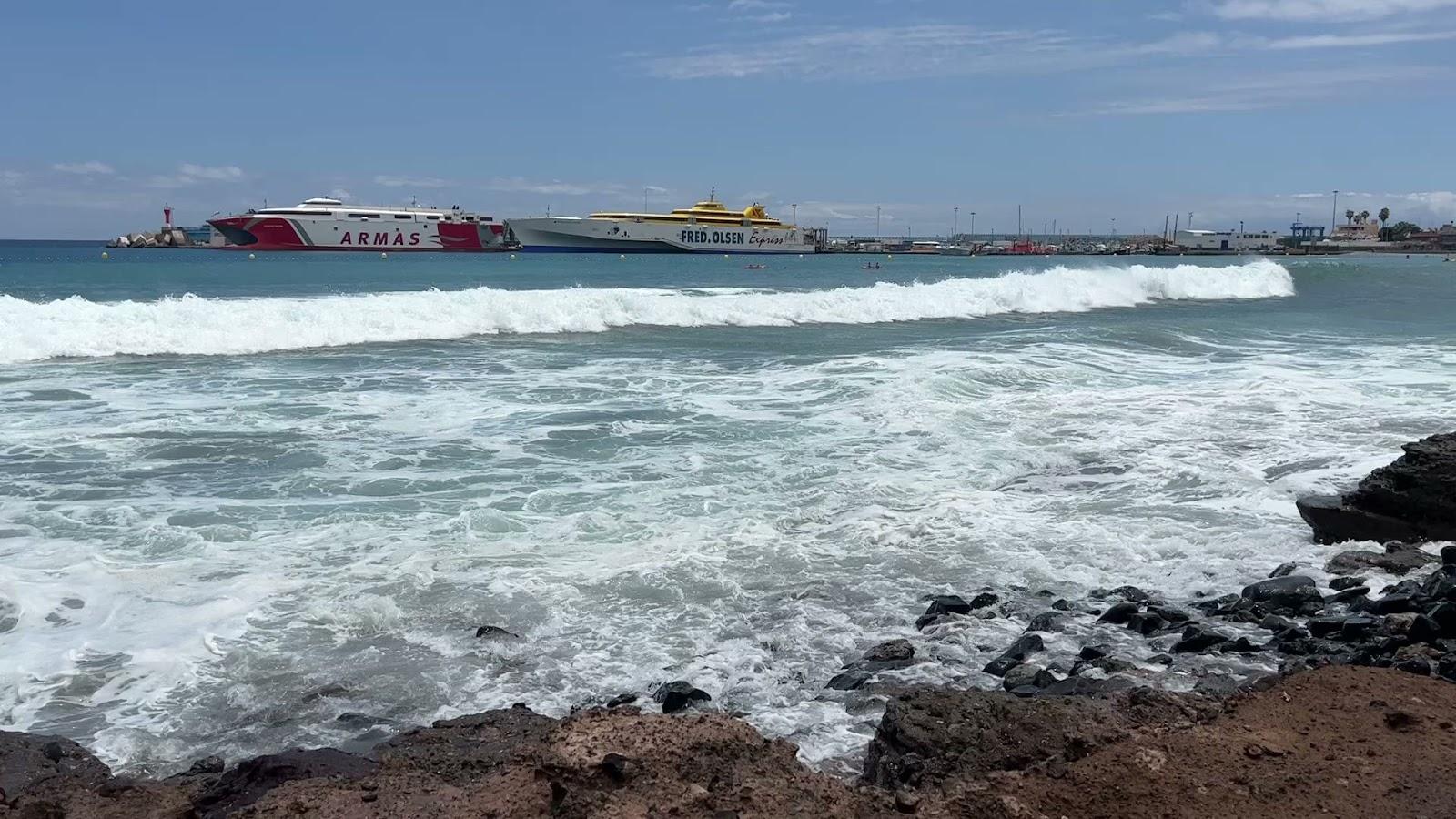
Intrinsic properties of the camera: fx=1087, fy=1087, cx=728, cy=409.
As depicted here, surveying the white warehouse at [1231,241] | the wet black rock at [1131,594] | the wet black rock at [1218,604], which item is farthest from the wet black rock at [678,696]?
the white warehouse at [1231,241]

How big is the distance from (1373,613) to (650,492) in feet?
17.6

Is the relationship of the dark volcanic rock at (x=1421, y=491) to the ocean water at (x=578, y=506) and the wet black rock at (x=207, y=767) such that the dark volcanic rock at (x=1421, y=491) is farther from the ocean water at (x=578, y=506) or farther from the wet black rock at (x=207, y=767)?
the wet black rock at (x=207, y=767)

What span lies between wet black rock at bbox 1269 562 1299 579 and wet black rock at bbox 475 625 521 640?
194 inches

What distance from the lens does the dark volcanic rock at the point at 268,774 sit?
3914mm

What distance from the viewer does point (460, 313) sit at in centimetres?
2595

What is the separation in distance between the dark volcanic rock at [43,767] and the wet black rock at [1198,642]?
202 inches

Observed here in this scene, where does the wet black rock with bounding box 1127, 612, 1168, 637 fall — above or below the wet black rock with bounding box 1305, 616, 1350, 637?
below

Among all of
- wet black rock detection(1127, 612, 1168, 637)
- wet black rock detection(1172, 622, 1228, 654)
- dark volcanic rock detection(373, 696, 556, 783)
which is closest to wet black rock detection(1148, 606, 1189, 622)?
wet black rock detection(1127, 612, 1168, 637)

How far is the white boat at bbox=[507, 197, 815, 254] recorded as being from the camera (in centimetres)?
9669

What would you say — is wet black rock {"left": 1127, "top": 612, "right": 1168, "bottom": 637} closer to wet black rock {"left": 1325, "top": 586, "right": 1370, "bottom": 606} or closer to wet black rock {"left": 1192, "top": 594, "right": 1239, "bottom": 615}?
wet black rock {"left": 1192, "top": 594, "right": 1239, "bottom": 615}

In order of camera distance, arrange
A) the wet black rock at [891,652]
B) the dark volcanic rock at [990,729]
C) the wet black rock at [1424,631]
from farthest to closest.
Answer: the wet black rock at [891,652] < the wet black rock at [1424,631] < the dark volcanic rock at [990,729]

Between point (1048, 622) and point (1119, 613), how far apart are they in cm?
46

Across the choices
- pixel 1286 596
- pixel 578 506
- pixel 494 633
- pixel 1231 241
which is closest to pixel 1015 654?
pixel 1286 596

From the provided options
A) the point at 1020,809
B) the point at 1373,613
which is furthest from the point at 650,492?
the point at 1020,809
